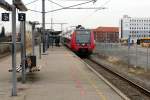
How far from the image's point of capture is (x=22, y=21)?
52.3 feet

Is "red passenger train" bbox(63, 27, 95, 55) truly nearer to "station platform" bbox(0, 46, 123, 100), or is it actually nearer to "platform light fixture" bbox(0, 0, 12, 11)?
"station platform" bbox(0, 46, 123, 100)

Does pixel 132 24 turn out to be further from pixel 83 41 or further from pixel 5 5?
pixel 5 5

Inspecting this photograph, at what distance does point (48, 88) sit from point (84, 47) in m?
30.6

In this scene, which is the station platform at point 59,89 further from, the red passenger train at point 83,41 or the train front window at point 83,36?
the train front window at point 83,36

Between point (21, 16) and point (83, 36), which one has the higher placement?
point (21, 16)

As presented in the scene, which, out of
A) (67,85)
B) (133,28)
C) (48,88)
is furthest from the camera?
(133,28)

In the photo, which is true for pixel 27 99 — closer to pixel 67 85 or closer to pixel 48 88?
pixel 48 88

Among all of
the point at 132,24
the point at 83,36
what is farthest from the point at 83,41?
the point at 132,24

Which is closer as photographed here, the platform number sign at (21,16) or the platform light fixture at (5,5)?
the platform light fixture at (5,5)

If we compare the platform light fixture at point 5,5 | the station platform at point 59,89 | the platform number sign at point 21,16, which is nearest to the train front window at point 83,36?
the station platform at point 59,89

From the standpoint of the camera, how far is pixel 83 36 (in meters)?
46.1

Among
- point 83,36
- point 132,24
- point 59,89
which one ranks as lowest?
point 59,89

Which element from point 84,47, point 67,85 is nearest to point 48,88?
point 67,85

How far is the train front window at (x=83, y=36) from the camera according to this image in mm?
45969
